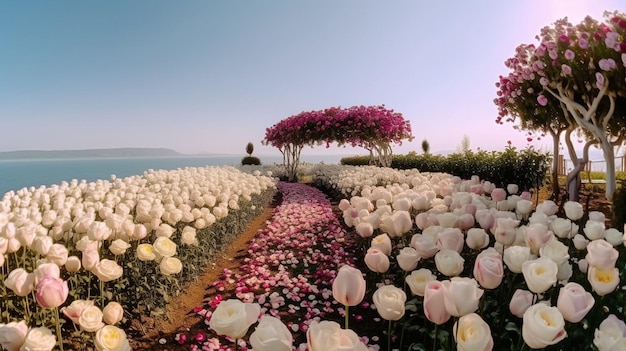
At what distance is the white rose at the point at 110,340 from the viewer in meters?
2.16

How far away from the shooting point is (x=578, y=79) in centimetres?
1029

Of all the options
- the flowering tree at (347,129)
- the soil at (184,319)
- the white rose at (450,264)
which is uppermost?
the flowering tree at (347,129)

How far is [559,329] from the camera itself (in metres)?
1.64

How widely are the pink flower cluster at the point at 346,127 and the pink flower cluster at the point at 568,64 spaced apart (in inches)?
322

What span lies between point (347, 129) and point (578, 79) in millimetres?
12784

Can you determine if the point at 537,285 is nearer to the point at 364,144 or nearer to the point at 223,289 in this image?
the point at 223,289

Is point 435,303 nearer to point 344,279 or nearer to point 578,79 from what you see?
point 344,279

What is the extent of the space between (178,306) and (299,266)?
228 centimetres

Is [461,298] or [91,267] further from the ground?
[461,298]

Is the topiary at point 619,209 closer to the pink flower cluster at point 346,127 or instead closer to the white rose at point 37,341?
the white rose at point 37,341

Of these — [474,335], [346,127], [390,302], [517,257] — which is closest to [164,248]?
[390,302]

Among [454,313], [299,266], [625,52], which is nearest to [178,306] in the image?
[299,266]

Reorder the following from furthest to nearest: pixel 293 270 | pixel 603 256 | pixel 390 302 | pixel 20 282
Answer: pixel 293 270, pixel 20 282, pixel 603 256, pixel 390 302

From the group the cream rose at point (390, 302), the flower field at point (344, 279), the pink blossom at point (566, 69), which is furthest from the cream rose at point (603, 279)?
the pink blossom at point (566, 69)
